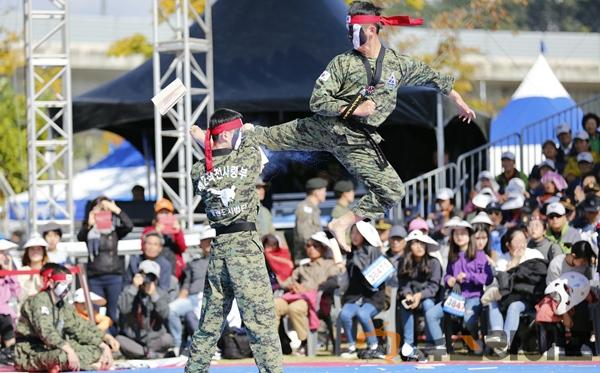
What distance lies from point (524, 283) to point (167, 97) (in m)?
4.98

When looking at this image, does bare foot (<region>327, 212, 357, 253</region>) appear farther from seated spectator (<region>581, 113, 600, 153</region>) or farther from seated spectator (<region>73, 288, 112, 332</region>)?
seated spectator (<region>581, 113, 600, 153</region>)

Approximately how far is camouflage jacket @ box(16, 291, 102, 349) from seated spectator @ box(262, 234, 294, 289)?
7.55ft

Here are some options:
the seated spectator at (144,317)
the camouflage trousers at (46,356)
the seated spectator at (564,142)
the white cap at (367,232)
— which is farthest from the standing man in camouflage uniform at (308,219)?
the white cap at (367,232)

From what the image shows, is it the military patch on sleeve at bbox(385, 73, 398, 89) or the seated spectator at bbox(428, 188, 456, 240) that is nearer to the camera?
the military patch on sleeve at bbox(385, 73, 398, 89)

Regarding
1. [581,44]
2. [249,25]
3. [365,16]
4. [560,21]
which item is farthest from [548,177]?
[560,21]

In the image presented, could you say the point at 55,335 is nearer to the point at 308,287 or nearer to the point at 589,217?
the point at 308,287

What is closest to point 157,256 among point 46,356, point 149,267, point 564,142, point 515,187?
point 149,267

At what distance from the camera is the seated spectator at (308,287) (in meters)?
13.6

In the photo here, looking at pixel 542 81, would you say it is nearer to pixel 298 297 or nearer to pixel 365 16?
pixel 298 297

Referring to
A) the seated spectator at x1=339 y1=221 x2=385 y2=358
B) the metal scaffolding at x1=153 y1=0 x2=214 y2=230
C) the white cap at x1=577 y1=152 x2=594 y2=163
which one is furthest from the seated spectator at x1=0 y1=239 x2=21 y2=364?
the white cap at x1=577 y1=152 x2=594 y2=163

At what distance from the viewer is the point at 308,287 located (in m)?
13.9

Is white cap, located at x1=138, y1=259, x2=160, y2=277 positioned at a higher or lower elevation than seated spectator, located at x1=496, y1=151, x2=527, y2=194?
lower

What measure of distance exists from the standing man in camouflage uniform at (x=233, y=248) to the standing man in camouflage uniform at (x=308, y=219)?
628 cm

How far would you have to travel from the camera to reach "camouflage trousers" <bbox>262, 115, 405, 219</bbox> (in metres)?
9.23
